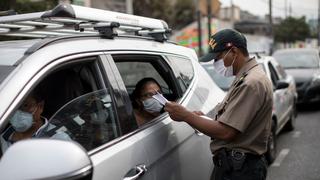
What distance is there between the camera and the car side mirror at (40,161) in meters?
1.84

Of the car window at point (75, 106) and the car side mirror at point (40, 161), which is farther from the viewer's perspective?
the car window at point (75, 106)

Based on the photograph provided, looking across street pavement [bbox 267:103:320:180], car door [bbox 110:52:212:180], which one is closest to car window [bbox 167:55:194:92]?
car door [bbox 110:52:212:180]

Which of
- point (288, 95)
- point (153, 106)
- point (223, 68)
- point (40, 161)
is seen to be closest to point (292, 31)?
point (288, 95)

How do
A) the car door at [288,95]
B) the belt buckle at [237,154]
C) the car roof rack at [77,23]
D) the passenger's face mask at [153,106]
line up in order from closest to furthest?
the car roof rack at [77,23] < the belt buckle at [237,154] < the passenger's face mask at [153,106] < the car door at [288,95]

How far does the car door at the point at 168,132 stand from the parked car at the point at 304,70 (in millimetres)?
9120

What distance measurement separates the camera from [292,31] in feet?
265

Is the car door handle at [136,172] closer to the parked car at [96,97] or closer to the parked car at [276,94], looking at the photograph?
the parked car at [96,97]

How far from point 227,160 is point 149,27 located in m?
1.19

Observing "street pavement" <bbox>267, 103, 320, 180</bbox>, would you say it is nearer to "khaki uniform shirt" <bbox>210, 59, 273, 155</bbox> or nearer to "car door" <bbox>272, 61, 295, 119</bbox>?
"car door" <bbox>272, 61, 295, 119</bbox>

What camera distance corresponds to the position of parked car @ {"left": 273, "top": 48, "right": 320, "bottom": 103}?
12719 mm

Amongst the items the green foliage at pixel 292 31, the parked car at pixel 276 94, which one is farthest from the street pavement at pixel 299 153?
the green foliage at pixel 292 31

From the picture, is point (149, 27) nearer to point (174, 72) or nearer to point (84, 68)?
point (174, 72)

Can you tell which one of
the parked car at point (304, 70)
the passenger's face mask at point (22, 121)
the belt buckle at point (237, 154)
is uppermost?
the passenger's face mask at point (22, 121)

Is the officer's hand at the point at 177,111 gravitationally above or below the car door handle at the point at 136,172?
above
